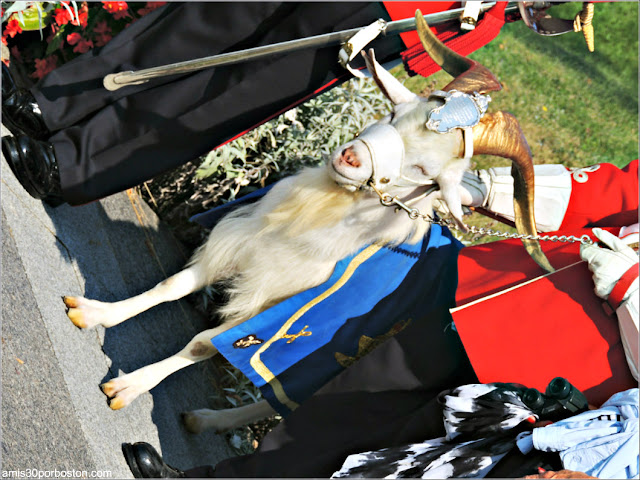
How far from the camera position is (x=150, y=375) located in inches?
133

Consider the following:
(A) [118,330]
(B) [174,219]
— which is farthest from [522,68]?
(A) [118,330]

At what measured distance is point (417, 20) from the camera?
9.84 ft

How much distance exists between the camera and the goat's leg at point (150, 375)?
10.5ft

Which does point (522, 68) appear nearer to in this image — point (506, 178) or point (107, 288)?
point (506, 178)

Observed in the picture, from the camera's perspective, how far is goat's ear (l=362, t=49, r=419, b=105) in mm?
3051

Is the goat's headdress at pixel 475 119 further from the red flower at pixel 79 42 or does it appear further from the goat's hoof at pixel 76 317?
the red flower at pixel 79 42

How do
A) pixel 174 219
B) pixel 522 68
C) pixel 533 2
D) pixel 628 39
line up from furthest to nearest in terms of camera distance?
pixel 628 39
pixel 522 68
pixel 174 219
pixel 533 2

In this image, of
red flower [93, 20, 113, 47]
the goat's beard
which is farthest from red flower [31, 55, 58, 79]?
the goat's beard

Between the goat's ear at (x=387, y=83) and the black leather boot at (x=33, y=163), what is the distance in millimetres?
1605

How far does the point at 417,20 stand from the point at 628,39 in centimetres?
541

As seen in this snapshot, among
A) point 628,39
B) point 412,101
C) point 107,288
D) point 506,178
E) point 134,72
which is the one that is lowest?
point 628,39

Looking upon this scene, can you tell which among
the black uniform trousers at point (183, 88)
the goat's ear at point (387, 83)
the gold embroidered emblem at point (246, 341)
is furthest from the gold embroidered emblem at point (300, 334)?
the goat's ear at point (387, 83)

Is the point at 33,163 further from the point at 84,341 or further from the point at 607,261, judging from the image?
the point at 607,261

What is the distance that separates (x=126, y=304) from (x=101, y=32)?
6.49 feet
